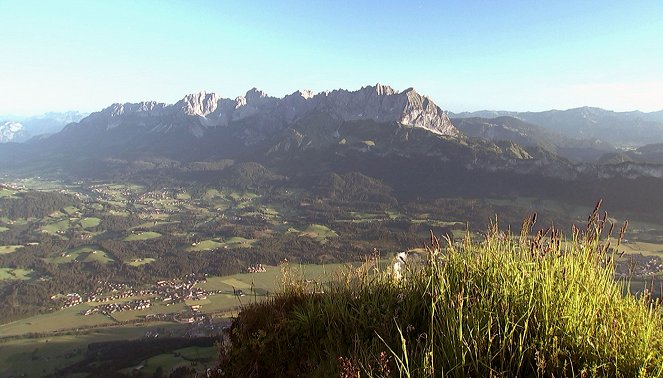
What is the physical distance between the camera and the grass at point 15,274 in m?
131

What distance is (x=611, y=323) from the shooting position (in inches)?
138

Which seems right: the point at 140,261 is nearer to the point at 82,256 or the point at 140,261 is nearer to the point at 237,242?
the point at 82,256

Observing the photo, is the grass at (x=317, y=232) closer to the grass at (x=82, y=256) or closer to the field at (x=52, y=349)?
the grass at (x=82, y=256)

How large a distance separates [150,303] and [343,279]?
121m

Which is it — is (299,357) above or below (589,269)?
below

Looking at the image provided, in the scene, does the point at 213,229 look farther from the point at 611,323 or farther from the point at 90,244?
the point at 611,323

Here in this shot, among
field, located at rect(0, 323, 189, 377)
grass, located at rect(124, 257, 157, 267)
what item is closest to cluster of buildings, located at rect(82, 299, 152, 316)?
field, located at rect(0, 323, 189, 377)

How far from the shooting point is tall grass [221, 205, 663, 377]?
10.4 ft

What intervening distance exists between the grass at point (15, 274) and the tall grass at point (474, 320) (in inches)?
6689

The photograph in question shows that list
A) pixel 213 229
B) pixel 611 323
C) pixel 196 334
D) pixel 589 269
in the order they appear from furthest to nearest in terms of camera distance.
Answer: pixel 213 229
pixel 196 334
pixel 589 269
pixel 611 323

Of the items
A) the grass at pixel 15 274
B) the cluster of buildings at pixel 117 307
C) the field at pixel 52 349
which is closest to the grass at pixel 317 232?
the cluster of buildings at pixel 117 307

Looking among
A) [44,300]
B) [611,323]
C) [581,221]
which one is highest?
[611,323]

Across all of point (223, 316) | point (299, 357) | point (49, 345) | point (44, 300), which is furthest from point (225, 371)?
point (44, 300)

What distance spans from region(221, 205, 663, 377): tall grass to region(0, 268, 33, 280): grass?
557 ft
